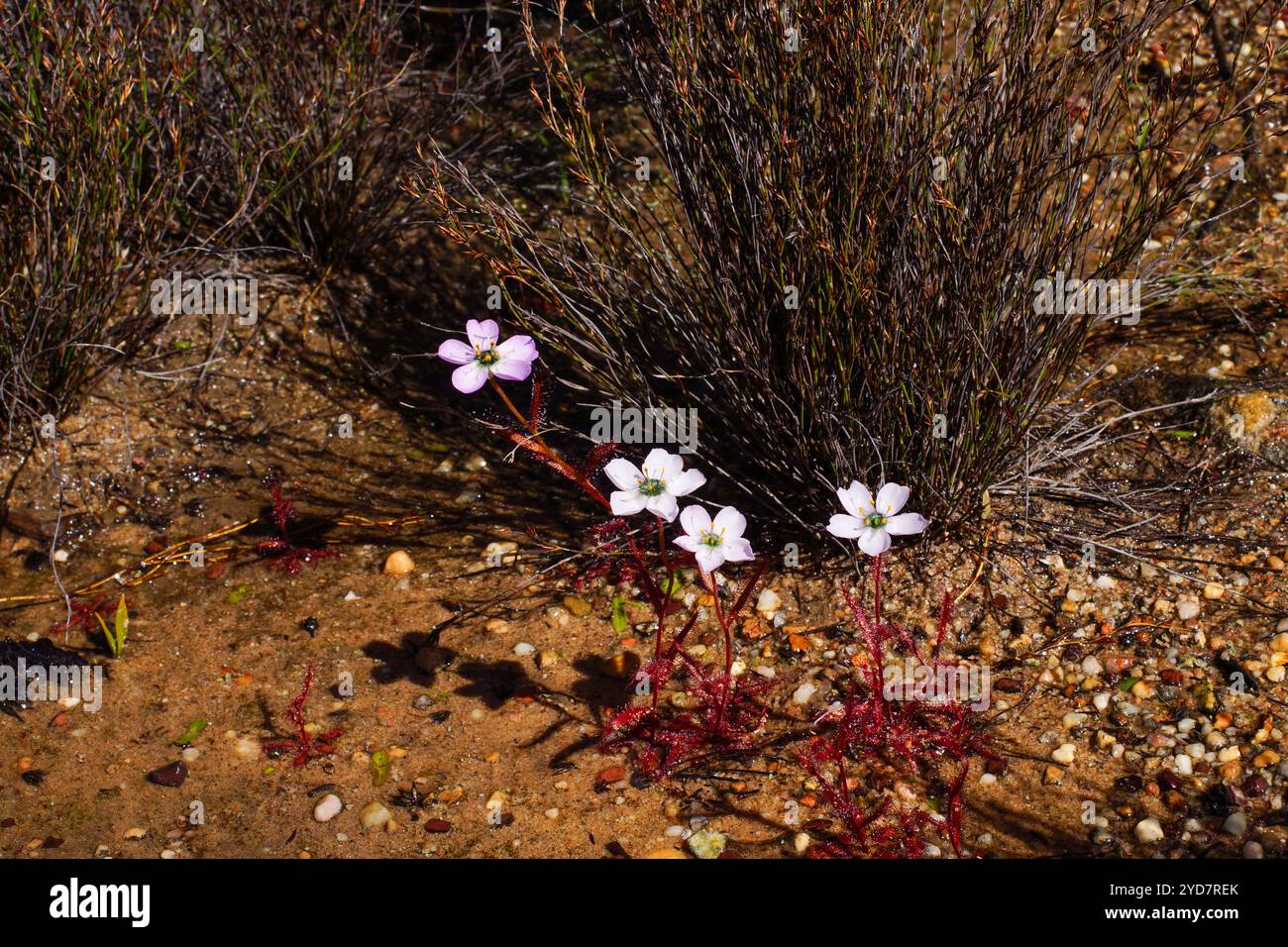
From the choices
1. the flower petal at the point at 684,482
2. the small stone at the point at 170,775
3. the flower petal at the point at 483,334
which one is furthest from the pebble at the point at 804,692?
the small stone at the point at 170,775

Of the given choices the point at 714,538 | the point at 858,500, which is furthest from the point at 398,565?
the point at 858,500

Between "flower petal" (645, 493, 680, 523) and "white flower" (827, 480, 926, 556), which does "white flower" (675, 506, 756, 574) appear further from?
"white flower" (827, 480, 926, 556)

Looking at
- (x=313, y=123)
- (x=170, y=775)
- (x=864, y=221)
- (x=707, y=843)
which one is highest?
(x=313, y=123)

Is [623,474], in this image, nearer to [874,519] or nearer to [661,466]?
[661,466]

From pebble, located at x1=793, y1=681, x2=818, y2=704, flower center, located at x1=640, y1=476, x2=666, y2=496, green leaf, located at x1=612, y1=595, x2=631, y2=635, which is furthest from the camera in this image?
green leaf, located at x1=612, y1=595, x2=631, y2=635

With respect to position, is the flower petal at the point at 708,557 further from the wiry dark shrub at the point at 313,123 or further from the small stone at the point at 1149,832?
the wiry dark shrub at the point at 313,123

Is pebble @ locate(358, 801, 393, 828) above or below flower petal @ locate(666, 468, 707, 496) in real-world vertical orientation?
below

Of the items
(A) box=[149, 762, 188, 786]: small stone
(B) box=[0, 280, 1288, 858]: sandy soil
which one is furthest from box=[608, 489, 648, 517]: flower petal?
(A) box=[149, 762, 188, 786]: small stone
